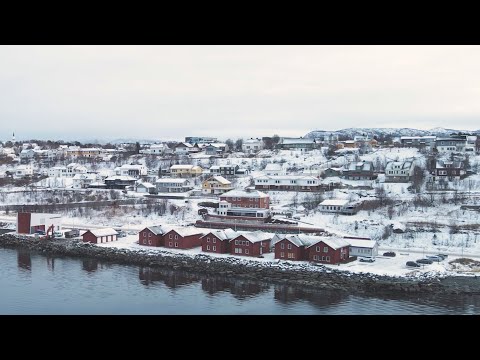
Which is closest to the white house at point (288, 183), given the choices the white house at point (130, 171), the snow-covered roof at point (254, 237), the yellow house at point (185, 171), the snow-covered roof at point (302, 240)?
the yellow house at point (185, 171)

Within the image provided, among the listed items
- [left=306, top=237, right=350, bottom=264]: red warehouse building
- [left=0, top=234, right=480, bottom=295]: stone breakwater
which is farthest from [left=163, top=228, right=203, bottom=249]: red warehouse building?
[left=306, top=237, right=350, bottom=264]: red warehouse building

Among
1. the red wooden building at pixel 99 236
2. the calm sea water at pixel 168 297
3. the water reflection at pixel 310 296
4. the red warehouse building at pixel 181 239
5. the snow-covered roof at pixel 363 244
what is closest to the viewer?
the calm sea water at pixel 168 297

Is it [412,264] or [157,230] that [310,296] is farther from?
[157,230]

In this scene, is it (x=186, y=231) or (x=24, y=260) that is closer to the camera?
(x=24, y=260)

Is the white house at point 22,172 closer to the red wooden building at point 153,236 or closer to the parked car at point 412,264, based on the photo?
the red wooden building at point 153,236

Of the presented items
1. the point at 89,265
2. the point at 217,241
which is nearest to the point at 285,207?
the point at 217,241
